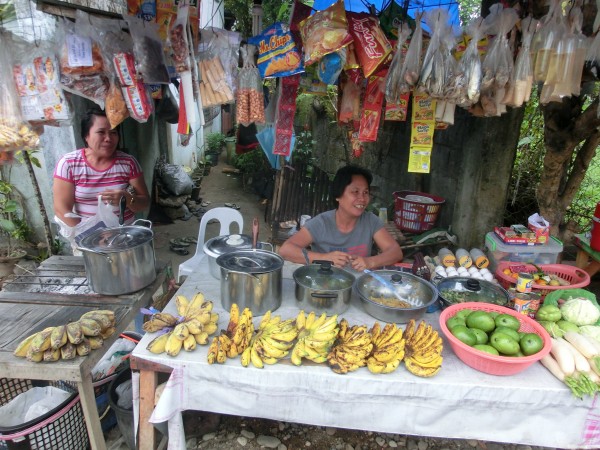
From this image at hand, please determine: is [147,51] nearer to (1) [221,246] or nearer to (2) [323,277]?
(1) [221,246]

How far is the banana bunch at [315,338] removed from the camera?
1.82 meters

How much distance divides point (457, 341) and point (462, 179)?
3.06 meters

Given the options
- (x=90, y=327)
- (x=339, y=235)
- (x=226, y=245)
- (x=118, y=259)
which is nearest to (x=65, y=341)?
(x=90, y=327)

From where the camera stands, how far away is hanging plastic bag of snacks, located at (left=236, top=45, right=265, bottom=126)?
2484mm

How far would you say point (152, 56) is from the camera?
2.24 metres

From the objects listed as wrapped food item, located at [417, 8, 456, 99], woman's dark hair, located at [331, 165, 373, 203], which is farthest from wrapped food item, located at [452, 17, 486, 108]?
woman's dark hair, located at [331, 165, 373, 203]

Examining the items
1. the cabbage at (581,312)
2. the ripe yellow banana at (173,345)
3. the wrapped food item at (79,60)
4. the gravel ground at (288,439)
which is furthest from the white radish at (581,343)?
the wrapped food item at (79,60)

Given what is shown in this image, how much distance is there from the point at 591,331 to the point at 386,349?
1.18 metres

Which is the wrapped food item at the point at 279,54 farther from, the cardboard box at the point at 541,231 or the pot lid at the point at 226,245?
the cardboard box at the point at 541,231

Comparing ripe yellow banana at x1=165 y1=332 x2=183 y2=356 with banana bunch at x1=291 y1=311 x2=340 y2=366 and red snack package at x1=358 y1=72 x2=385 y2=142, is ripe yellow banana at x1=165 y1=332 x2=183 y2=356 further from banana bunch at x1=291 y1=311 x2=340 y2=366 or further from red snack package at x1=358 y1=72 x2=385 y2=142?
red snack package at x1=358 y1=72 x2=385 y2=142

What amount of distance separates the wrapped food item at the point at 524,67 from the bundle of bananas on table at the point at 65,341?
264 centimetres

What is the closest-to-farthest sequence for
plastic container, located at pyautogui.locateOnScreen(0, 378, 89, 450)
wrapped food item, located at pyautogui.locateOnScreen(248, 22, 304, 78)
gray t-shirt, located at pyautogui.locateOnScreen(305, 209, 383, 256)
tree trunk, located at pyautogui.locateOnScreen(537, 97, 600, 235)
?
→ 1. plastic container, located at pyautogui.locateOnScreen(0, 378, 89, 450)
2. wrapped food item, located at pyautogui.locateOnScreen(248, 22, 304, 78)
3. gray t-shirt, located at pyautogui.locateOnScreen(305, 209, 383, 256)
4. tree trunk, located at pyautogui.locateOnScreen(537, 97, 600, 235)

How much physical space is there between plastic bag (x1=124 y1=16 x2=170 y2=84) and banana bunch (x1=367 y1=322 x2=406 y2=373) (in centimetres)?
197

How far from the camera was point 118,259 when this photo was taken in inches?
82.3
